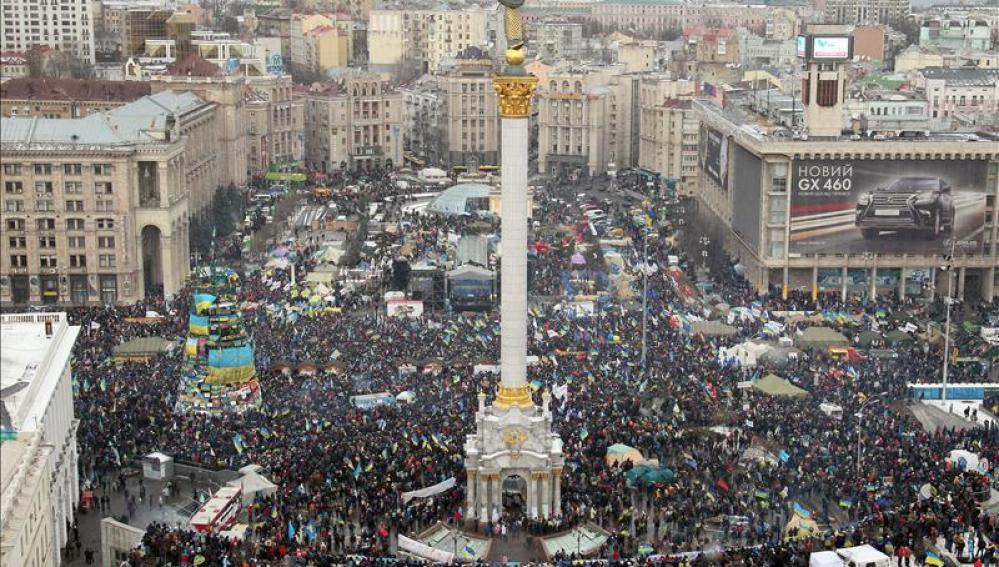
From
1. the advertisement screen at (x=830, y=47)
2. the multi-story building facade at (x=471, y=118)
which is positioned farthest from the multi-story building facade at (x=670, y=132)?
the advertisement screen at (x=830, y=47)

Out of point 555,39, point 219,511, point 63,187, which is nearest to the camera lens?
point 219,511

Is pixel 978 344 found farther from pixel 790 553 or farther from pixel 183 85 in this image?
pixel 183 85

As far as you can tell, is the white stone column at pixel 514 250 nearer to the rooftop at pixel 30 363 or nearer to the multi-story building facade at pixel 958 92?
the rooftop at pixel 30 363

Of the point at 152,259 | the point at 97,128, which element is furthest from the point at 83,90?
the point at 152,259

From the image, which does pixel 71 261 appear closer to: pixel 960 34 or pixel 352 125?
pixel 352 125

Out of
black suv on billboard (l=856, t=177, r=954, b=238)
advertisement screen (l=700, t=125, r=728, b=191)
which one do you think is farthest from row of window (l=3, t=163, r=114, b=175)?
black suv on billboard (l=856, t=177, r=954, b=238)
